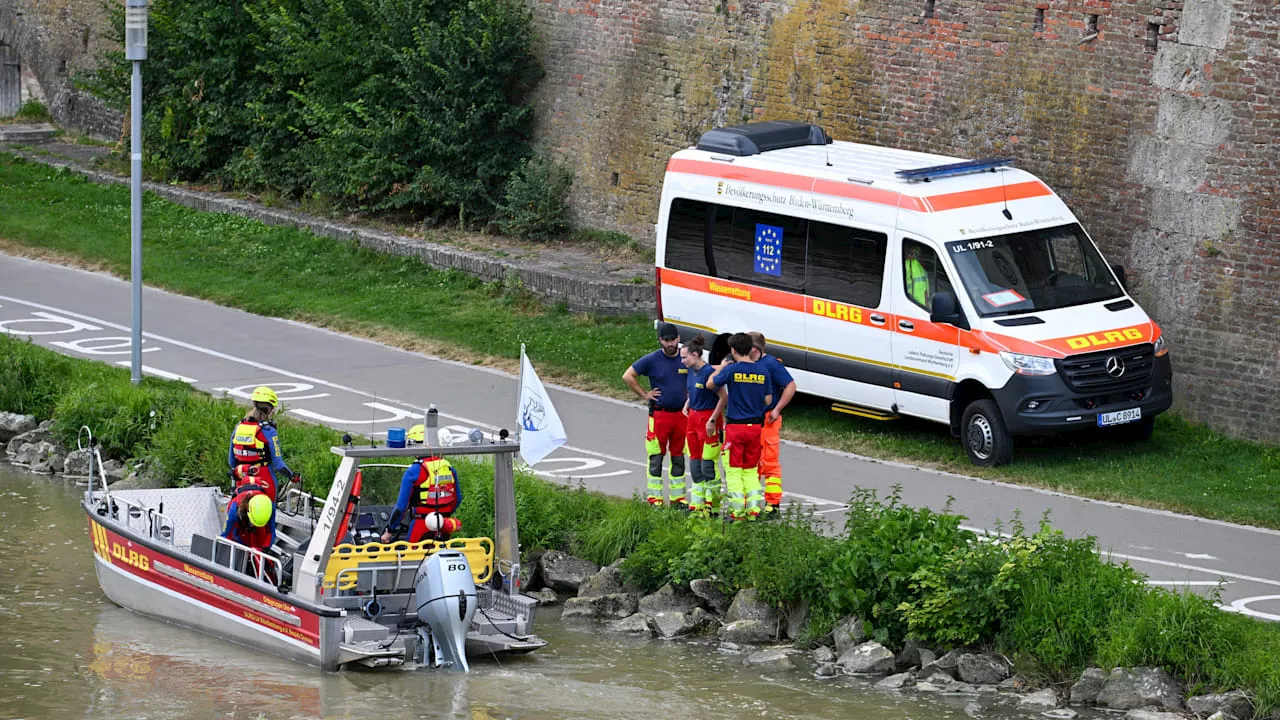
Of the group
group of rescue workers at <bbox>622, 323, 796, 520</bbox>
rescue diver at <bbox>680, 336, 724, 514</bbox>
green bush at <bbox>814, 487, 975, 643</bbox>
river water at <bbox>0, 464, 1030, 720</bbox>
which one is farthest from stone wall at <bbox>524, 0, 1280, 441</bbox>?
river water at <bbox>0, 464, 1030, 720</bbox>

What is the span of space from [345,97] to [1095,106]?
12.4m

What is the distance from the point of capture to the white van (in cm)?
1858

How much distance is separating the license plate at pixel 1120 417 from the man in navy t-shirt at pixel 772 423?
140 inches

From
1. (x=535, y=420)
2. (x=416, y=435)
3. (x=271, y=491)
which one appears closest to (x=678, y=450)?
(x=535, y=420)

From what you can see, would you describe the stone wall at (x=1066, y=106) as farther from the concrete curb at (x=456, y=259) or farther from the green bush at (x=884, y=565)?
the green bush at (x=884, y=565)

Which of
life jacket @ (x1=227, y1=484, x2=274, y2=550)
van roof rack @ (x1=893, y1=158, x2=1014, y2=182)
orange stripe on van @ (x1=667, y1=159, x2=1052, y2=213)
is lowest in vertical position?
life jacket @ (x1=227, y1=484, x2=274, y2=550)

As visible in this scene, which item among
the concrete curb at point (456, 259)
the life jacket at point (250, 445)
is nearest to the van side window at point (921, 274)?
the concrete curb at point (456, 259)

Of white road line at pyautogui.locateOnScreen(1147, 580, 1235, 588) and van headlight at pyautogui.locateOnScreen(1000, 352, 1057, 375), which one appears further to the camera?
van headlight at pyautogui.locateOnScreen(1000, 352, 1057, 375)

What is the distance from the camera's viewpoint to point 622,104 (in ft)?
87.8

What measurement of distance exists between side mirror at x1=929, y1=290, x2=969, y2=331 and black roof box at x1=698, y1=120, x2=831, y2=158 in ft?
10.7

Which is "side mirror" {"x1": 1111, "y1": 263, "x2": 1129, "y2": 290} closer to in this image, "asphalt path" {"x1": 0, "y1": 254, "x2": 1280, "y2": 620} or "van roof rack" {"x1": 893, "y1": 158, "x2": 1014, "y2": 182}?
"van roof rack" {"x1": 893, "y1": 158, "x2": 1014, "y2": 182}

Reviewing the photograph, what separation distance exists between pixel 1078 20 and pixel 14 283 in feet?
48.3

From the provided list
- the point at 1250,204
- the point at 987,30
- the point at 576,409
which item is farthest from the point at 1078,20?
the point at 576,409

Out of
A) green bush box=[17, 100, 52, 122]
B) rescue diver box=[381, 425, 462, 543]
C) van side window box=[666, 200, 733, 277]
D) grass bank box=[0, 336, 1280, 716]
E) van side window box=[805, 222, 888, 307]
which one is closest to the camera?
grass bank box=[0, 336, 1280, 716]
